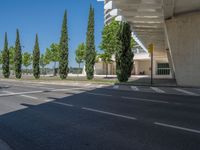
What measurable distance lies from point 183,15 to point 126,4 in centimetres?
631

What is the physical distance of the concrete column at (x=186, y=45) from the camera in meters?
21.0

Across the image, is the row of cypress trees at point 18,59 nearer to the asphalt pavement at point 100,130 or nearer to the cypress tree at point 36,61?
the cypress tree at point 36,61

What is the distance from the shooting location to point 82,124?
7.07m

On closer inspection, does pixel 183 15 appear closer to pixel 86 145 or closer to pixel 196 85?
pixel 196 85

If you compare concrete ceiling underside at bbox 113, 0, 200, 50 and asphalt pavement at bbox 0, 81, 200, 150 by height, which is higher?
concrete ceiling underside at bbox 113, 0, 200, 50

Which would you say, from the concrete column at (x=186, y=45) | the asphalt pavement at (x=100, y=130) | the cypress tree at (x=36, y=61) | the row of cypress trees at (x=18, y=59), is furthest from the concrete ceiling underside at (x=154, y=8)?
the row of cypress trees at (x=18, y=59)

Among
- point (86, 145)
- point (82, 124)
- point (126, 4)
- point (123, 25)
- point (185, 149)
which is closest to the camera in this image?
point (185, 149)

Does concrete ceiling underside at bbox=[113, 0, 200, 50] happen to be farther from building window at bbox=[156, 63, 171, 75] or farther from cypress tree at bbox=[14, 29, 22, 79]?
building window at bbox=[156, 63, 171, 75]

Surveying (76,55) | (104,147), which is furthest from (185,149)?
(76,55)

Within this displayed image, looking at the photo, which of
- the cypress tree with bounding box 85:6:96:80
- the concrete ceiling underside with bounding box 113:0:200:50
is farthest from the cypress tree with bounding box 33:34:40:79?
the concrete ceiling underside with bounding box 113:0:200:50

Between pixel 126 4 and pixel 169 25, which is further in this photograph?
pixel 169 25

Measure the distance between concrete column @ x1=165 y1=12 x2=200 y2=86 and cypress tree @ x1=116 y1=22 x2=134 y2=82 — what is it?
7796mm

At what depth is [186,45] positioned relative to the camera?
2142 centimetres

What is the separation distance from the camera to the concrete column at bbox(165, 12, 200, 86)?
2103 cm
